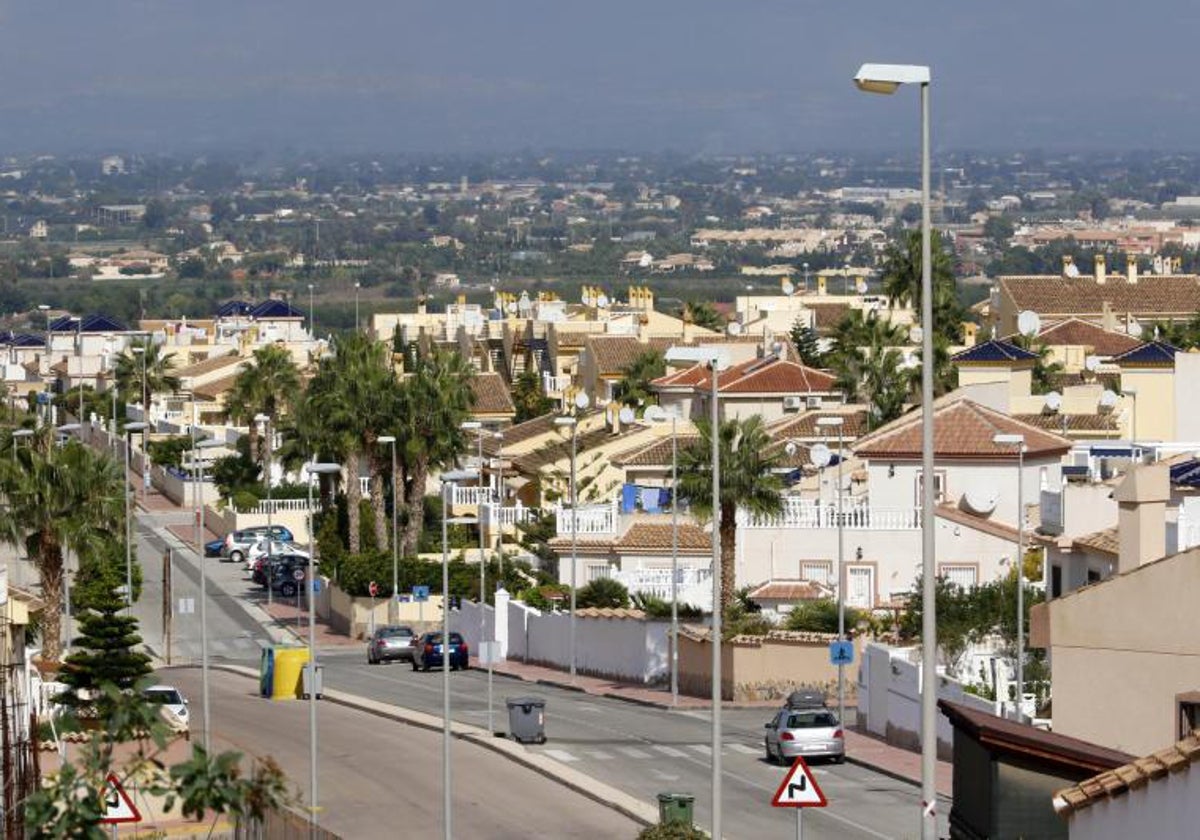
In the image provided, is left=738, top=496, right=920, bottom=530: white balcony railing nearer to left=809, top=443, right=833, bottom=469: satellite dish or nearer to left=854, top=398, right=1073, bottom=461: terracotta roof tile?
left=809, top=443, right=833, bottom=469: satellite dish

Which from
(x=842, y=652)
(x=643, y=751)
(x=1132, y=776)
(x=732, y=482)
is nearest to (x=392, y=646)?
(x=732, y=482)

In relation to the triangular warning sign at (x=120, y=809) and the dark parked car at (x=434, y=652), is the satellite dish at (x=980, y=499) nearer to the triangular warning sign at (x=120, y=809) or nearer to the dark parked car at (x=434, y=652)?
the dark parked car at (x=434, y=652)

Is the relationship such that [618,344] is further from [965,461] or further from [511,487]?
[965,461]

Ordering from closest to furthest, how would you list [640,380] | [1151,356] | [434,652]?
[434,652] → [1151,356] → [640,380]

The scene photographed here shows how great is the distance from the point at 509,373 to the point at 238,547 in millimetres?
50431

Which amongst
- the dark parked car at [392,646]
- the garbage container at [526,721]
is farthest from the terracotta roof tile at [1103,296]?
the garbage container at [526,721]

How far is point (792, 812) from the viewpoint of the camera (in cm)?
4062

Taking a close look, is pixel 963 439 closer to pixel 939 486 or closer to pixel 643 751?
pixel 939 486

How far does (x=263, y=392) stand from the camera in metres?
113

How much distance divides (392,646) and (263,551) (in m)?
24.7

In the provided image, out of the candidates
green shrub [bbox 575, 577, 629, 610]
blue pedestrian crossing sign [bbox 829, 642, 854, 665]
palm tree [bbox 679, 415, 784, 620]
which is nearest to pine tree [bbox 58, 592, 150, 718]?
blue pedestrian crossing sign [bbox 829, 642, 854, 665]

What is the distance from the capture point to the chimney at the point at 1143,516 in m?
40.4

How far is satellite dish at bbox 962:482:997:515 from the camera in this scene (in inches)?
2859

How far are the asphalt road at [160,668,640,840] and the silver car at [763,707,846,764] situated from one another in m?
3.98
